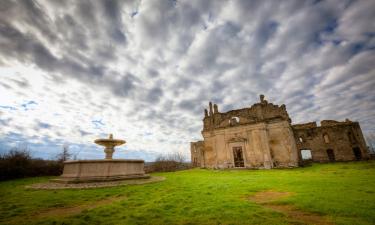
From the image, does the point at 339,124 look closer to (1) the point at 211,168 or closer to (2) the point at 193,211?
Answer: (1) the point at 211,168

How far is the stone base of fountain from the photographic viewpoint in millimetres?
10375

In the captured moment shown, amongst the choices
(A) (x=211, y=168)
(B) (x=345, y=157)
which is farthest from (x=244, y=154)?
(B) (x=345, y=157)

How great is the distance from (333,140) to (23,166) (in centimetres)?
4086

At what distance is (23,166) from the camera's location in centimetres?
1619

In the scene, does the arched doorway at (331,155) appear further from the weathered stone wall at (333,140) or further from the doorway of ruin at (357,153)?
the doorway of ruin at (357,153)

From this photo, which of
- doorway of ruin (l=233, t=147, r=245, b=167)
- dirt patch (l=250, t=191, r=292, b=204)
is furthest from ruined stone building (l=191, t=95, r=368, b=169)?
dirt patch (l=250, t=191, r=292, b=204)

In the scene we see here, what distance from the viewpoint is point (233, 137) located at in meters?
24.5

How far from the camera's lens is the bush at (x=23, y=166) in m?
15.1

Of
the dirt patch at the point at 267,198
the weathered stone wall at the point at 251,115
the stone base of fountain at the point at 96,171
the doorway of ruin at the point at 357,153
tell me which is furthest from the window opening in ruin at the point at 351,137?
the stone base of fountain at the point at 96,171

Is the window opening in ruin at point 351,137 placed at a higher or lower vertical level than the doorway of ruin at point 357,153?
higher

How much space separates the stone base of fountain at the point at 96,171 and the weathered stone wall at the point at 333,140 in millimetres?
30274

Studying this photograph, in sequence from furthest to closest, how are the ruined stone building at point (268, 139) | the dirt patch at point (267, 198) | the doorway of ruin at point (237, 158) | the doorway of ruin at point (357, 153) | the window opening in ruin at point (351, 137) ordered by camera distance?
1. the window opening in ruin at point (351, 137)
2. the doorway of ruin at point (357, 153)
3. the doorway of ruin at point (237, 158)
4. the ruined stone building at point (268, 139)
5. the dirt patch at point (267, 198)

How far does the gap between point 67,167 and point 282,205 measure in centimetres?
1212

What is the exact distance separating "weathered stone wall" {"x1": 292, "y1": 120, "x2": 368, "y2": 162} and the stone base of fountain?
30274 millimetres
